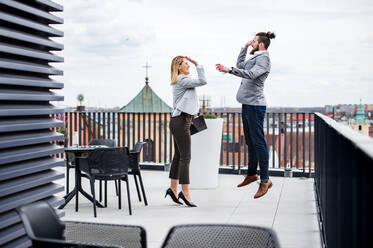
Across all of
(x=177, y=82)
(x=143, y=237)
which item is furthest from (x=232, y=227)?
(x=177, y=82)

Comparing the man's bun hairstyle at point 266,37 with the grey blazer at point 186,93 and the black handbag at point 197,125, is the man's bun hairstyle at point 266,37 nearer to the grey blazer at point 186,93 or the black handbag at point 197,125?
the grey blazer at point 186,93

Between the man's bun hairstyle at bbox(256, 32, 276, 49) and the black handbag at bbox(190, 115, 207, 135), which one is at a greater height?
the man's bun hairstyle at bbox(256, 32, 276, 49)

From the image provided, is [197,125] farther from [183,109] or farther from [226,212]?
[226,212]

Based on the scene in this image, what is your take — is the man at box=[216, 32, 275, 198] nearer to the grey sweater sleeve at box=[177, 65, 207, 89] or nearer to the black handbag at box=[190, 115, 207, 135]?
the grey sweater sleeve at box=[177, 65, 207, 89]

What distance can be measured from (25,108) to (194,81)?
114 inches

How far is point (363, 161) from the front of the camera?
136 cm

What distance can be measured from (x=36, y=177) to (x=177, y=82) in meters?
2.91

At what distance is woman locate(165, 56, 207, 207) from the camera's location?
5770 mm

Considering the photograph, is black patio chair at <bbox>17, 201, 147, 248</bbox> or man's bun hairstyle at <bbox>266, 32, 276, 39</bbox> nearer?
black patio chair at <bbox>17, 201, 147, 248</bbox>

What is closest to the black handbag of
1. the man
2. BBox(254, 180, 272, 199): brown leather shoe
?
the man

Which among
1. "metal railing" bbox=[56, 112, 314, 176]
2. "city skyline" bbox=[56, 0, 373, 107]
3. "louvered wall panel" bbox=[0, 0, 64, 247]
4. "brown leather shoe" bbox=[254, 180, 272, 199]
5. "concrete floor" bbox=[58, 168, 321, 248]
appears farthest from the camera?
"city skyline" bbox=[56, 0, 373, 107]

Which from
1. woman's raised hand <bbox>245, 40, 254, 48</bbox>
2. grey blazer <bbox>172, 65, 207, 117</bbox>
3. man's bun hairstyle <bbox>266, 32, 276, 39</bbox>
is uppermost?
man's bun hairstyle <bbox>266, 32, 276, 39</bbox>

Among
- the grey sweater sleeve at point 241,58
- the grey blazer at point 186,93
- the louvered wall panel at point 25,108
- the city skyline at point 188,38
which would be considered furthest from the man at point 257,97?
the city skyline at point 188,38

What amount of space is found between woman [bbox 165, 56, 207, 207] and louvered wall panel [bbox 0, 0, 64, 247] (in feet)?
8.25
